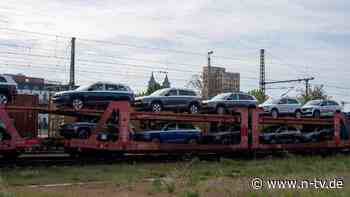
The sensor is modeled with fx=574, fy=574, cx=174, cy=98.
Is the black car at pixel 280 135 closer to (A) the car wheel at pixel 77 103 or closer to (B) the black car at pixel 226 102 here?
(B) the black car at pixel 226 102

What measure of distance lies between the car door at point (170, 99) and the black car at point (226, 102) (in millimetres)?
2242

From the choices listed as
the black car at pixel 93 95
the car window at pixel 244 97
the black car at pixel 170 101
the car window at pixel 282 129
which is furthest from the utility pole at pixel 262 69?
the black car at pixel 93 95

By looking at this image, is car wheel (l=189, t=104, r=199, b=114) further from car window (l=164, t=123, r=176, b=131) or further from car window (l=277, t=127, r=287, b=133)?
car window (l=277, t=127, r=287, b=133)

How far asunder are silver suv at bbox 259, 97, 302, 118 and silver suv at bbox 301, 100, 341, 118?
1021 mm

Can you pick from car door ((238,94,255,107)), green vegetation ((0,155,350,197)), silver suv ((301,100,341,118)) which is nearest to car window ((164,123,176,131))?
green vegetation ((0,155,350,197))

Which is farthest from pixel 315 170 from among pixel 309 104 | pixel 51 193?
pixel 309 104

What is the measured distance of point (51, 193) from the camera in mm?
11844

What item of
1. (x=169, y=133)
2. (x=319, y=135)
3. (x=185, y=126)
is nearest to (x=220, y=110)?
(x=185, y=126)

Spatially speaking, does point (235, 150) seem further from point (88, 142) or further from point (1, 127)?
point (1, 127)

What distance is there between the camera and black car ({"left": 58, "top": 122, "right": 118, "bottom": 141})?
19.3 m

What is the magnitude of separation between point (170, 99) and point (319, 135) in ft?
24.0

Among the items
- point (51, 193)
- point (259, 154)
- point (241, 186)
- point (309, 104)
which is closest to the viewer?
point (51, 193)

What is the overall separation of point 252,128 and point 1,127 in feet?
32.6

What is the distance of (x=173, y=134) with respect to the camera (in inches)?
854
